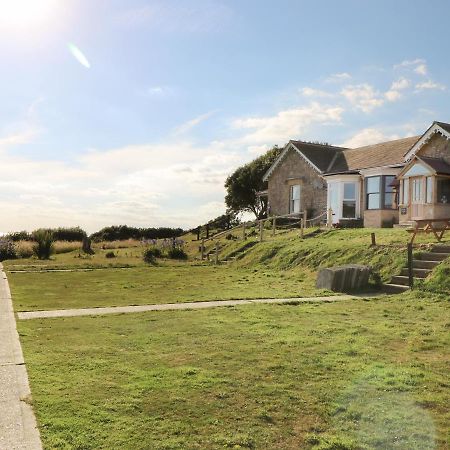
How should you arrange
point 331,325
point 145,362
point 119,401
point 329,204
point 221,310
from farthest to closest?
point 329,204 < point 221,310 < point 331,325 < point 145,362 < point 119,401

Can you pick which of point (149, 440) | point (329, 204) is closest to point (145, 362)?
point (149, 440)

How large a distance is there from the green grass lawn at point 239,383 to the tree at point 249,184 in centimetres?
4374

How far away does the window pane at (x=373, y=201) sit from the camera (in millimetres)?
29831

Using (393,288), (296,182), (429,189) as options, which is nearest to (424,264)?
(393,288)

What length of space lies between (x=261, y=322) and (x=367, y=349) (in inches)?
98.9

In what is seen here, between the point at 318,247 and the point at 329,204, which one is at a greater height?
the point at 329,204

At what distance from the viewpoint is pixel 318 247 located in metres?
20.8

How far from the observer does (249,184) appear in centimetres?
5472

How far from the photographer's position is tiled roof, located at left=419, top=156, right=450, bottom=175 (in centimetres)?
2480

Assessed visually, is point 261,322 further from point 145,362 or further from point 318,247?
point 318,247

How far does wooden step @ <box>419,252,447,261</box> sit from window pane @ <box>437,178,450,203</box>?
33.5ft

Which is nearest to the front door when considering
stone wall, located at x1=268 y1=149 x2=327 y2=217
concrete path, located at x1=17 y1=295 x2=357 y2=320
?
stone wall, located at x1=268 y1=149 x2=327 y2=217

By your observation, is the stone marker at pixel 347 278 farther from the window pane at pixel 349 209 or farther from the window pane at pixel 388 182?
the window pane at pixel 349 209

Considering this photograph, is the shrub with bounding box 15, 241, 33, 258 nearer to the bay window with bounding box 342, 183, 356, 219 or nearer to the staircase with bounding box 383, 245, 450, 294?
the bay window with bounding box 342, 183, 356, 219
